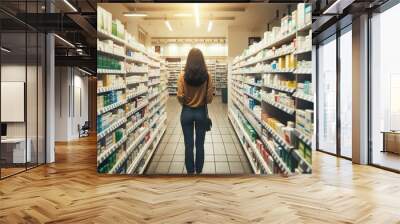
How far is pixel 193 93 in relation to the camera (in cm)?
531

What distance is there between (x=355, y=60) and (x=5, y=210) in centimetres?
621

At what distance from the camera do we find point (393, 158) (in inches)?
292

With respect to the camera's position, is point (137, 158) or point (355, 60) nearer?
point (137, 158)

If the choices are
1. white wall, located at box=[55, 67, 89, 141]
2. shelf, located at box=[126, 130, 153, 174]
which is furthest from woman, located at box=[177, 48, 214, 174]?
white wall, located at box=[55, 67, 89, 141]

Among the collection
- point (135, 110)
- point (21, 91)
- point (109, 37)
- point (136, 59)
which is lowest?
point (135, 110)

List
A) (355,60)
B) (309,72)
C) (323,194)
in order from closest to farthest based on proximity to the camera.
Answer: (323,194) < (309,72) < (355,60)

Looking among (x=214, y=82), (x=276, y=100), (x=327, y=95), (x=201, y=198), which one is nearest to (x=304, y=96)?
(x=276, y=100)

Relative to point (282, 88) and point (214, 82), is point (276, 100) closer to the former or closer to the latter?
point (282, 88)

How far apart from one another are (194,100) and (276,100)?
118 cm

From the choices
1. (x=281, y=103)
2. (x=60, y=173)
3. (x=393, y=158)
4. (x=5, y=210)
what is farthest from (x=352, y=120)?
(x=5, y=210)

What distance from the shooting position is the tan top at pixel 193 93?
207 inches

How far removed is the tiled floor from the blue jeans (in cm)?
6

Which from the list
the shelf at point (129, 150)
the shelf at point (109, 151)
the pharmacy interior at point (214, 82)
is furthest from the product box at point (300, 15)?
the shelf at point (109, 151)

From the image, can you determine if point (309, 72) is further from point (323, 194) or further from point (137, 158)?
point (137, 158)
